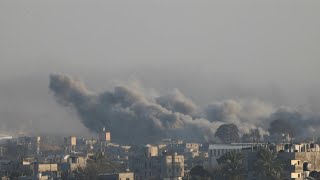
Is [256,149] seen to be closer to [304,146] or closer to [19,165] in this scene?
[304,146]

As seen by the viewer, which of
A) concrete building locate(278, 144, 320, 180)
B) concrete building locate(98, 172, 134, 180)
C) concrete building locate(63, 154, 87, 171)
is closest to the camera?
concrete building locate(278, 144, 320, 180)

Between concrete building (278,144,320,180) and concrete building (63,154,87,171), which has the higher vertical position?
concrete building (63,154,87,171)

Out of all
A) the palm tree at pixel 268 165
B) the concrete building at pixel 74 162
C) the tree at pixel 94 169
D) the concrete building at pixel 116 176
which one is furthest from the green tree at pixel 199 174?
the concrete building at pixel 74 162

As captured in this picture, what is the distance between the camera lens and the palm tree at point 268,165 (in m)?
107

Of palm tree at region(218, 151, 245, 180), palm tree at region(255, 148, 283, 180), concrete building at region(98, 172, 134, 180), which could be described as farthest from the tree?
palm tree at region(255, 148, 283, 180)

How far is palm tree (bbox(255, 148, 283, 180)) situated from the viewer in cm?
10725

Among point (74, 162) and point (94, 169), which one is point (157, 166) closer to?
point (74, 162)

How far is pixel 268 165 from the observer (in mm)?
108188

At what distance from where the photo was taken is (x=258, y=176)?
11044 centimetres

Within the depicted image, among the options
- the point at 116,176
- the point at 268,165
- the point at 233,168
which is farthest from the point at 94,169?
the point at 268,165

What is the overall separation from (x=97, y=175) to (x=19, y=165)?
35410 mm

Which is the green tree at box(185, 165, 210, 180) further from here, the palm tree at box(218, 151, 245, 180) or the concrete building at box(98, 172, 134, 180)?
the concrete building at box(98, 172, 134, 180)

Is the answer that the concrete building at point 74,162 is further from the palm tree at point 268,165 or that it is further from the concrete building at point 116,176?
the palm tree at point 268,165

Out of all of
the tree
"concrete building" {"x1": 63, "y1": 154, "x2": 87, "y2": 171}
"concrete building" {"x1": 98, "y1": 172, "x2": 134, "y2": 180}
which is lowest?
"concrete building" {"x1": 98, "y1": 172, "x2": 134, "y2": 180}
